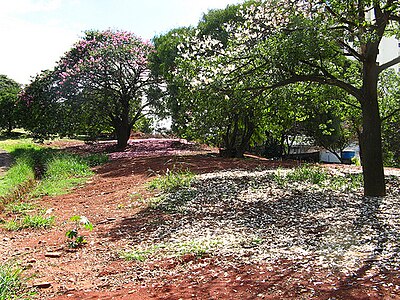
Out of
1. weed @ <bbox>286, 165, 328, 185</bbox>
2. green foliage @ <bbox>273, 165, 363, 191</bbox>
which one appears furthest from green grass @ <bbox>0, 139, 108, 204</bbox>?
weed @ <bbox>286, 165, 328, 185</bbox>

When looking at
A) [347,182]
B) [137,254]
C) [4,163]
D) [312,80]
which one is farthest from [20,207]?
[4,163]

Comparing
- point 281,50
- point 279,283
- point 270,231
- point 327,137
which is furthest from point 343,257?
point 327,137

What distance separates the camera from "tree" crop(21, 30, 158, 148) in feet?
50.2

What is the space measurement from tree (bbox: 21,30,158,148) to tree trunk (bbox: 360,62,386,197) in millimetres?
11192

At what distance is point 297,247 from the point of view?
3775 millimetres

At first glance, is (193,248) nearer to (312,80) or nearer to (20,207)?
(312,80)

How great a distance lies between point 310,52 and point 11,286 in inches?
180

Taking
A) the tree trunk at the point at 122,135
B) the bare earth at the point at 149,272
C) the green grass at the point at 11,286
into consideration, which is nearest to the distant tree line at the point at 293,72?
the bare earth at the point at 149,272

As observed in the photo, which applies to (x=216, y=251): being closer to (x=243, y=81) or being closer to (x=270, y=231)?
(x=270, y=231)

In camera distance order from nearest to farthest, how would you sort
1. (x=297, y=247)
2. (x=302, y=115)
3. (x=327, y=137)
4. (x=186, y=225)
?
(x=297, y=247) < (x=186, y=225) < (x=302, y=115) < (x=327, y=137)

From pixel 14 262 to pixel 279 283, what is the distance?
103 inches

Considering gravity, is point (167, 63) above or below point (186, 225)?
above

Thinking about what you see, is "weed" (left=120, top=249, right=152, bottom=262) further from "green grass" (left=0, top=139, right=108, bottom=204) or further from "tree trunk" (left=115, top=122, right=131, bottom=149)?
"tree trunk" (left=115, top=122, right=131, bottom=149)

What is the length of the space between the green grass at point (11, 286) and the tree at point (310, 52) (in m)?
3.90
